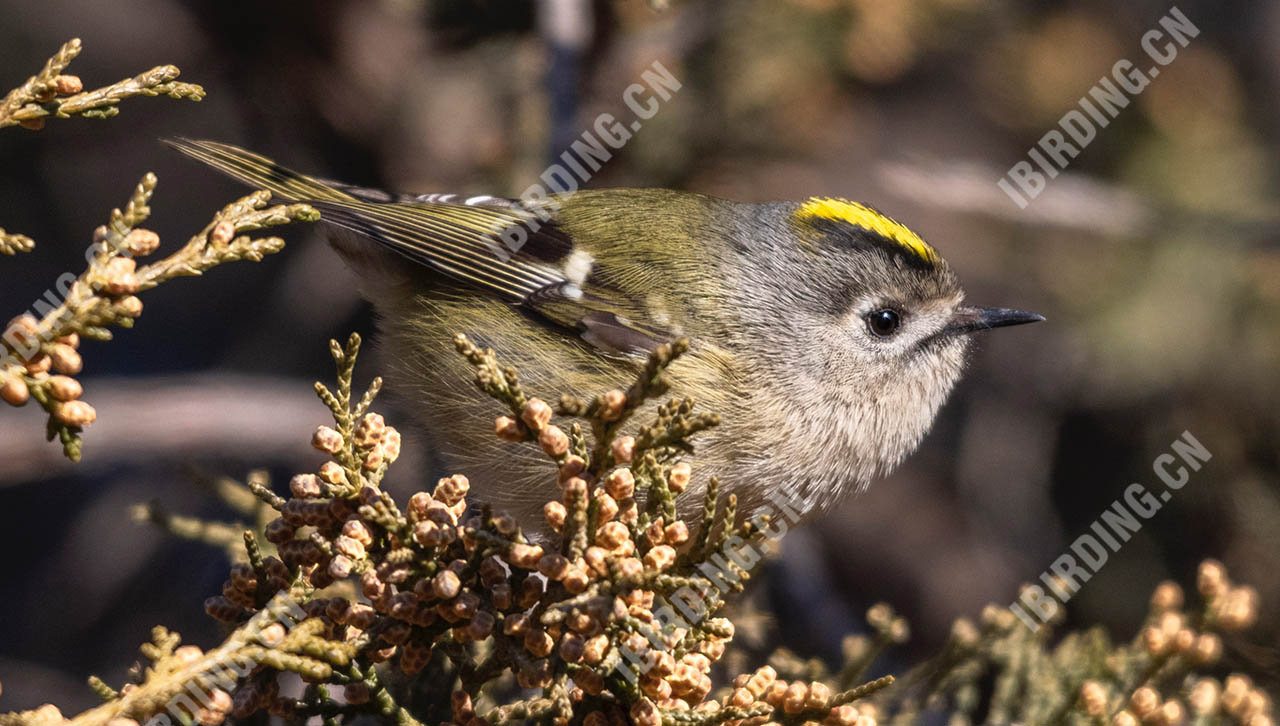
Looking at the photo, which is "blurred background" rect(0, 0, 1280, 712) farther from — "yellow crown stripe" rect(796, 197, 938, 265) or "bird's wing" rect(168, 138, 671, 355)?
"yellow crown stripe" rect(796, 197, 938, 265)

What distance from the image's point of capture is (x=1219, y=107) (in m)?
3.66

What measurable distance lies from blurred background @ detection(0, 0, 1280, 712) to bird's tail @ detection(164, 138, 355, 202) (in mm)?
632

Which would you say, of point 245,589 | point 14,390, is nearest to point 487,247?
point 245,589

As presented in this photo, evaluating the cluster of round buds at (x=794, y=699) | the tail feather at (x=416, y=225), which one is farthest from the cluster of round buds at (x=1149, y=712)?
the tail feather at (x=416, y=225)

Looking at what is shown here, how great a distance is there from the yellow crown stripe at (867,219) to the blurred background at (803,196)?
0.66 m

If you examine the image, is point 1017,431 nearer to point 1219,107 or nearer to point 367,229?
point 1219,107

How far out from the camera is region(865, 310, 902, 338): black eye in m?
2.45

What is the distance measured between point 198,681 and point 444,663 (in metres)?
0.59

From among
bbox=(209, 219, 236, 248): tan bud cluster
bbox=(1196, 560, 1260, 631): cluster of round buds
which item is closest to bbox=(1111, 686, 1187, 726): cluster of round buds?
bbox=(1196, 560, 1260, 631): cluster of round buds

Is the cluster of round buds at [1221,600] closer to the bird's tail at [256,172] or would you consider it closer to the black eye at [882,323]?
the black eye at [882,323]

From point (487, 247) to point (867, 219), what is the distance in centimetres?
91

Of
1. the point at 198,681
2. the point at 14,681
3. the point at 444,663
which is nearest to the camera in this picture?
the point at 198,681

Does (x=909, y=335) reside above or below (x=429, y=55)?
above

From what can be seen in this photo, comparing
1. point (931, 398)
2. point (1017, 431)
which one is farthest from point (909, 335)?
point (1017, 431)
